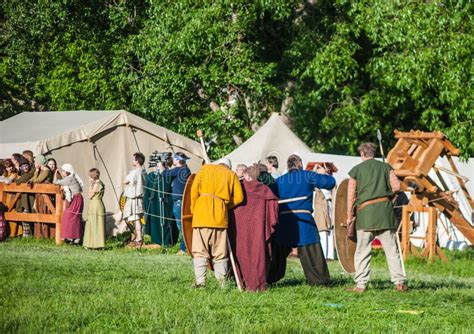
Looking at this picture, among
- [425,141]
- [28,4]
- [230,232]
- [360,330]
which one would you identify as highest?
[28,4]

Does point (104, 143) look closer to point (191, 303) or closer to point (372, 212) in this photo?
point (372, 212)

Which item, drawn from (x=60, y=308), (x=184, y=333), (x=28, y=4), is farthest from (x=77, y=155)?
(x=184, y=333)

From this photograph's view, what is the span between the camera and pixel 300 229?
13.6m

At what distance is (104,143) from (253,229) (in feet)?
39.8

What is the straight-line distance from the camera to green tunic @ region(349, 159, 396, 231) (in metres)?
13.0

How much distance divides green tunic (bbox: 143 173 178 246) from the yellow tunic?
28.2 feet

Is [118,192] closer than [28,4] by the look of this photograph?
Yes

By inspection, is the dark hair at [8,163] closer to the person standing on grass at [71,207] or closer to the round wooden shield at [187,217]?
the person standing on grass at [71,207]

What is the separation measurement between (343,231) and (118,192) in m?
11.7

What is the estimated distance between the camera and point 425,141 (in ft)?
64.2


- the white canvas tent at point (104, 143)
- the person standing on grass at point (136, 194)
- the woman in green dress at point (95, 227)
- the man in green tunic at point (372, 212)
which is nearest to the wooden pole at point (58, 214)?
the woman in green dress at point (95, 227)

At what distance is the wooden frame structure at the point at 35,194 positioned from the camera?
22.1 meters

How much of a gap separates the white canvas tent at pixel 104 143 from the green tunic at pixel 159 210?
2962 mm

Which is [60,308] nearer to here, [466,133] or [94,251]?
[94,251]
